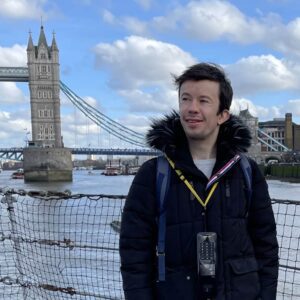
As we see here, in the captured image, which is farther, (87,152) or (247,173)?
(87,152)

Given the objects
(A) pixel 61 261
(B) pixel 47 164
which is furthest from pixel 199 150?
(B) pixel 47 164

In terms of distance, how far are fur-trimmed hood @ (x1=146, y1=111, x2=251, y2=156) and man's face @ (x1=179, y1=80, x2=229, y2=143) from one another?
5 centimetres

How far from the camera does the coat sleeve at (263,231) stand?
1.89 m

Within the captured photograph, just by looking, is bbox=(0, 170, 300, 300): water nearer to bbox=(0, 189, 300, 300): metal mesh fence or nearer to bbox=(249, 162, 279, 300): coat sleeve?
bbox=(0, 189, 300, 300): metal mesh fence

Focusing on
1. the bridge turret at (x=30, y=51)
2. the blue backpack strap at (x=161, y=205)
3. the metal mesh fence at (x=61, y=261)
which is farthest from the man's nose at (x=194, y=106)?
the bridge turret at (x=30, y=51)

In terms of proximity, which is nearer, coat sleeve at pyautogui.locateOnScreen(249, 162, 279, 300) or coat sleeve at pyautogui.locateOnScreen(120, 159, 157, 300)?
coat sleeve at pyautogui.locateOnScreen(120, 159, 157, 300)

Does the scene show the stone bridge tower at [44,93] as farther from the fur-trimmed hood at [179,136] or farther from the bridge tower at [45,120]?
the fur-trimmed hood at [179,136]

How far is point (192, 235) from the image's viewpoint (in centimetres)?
178

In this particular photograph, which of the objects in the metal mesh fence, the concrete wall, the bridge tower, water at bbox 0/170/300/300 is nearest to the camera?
the metal mesh fence

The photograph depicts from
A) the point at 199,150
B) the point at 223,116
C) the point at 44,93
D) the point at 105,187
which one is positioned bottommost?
the point at 105,187

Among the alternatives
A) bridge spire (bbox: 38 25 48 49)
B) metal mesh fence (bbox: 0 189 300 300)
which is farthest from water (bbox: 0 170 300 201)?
bridge spire (bbox: 38 25 48 49)

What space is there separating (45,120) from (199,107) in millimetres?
66874

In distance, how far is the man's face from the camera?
6.11ft

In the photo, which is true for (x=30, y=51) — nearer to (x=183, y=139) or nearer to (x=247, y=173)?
(x=183, y=139)
